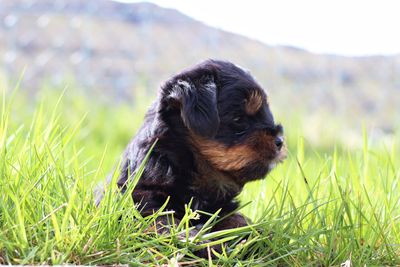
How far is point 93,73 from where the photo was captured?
13578 millimetres

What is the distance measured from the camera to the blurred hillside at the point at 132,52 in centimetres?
1320

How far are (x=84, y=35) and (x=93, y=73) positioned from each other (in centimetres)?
145

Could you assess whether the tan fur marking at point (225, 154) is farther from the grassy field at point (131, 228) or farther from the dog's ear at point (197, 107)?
the grassy field at point (131, 228)

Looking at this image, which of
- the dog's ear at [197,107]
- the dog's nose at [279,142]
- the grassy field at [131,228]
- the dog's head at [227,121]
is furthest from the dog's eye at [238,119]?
the grassy field at [131,228]

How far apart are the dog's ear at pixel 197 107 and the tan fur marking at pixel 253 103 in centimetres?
18

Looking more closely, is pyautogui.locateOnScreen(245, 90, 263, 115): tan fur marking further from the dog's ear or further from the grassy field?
the grassy field

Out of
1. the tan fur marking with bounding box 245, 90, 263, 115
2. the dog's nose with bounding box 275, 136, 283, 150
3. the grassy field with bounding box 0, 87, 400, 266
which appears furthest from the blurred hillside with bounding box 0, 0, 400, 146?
the grassy field with bounding box 0, 87, 400, 266

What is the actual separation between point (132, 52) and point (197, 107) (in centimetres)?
1088

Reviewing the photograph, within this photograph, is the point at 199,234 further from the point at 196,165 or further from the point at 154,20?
the point at 154,20

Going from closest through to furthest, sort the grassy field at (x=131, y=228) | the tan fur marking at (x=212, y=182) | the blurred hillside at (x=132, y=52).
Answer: the grassy field at (x=131, y=228) < the tan fur marking at (x=212, y=182) < the blurred hillside at (x=132, y=52)

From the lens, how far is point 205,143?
3.72 meters

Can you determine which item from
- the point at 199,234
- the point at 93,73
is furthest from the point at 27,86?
the point at 199,234

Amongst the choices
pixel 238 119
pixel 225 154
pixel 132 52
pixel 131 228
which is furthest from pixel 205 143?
pixel 132 52

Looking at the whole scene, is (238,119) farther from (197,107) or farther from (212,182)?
(212,182)
